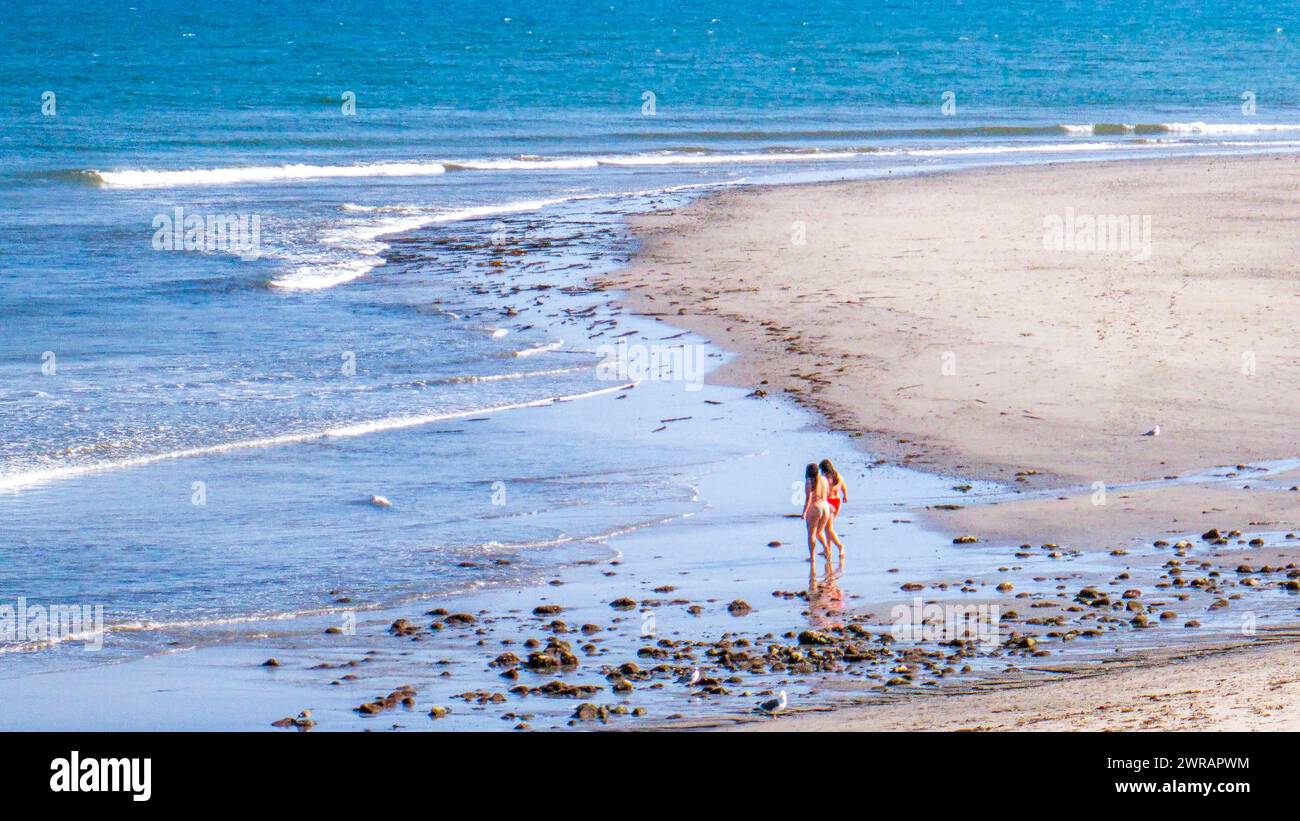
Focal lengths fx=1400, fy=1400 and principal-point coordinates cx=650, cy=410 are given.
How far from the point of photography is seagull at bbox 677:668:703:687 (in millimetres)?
7273

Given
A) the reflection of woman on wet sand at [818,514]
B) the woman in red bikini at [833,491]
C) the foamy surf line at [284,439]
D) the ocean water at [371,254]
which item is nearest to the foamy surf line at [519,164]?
the ocean water at [371,254]

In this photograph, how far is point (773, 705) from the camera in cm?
682

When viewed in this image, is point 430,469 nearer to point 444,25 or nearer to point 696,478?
point 696,478

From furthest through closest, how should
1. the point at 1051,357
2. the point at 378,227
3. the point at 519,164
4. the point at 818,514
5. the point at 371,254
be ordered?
the point at 519,164 < the point at 378,227 < the point at 371,254 < the point at 1051,357 < the point at 818,514

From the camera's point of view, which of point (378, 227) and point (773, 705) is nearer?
point (773, 705)

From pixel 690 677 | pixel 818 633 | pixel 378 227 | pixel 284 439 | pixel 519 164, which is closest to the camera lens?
pixel 690 677

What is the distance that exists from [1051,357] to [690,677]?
8676 millimetres

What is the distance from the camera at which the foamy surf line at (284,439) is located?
11836mm

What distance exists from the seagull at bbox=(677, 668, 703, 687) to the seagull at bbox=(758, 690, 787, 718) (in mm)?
488

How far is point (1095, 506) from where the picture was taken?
34.3ft

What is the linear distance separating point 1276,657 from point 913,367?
830 centimetres

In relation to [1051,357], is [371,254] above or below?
above

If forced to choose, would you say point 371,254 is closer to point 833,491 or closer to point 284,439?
point 284,439

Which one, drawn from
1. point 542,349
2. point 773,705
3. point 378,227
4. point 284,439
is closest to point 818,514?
point 773,705
